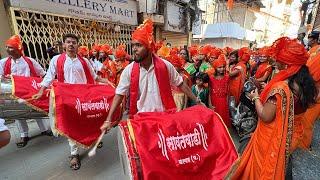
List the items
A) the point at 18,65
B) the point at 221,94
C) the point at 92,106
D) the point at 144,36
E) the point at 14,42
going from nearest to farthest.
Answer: the point at 144,36 < the point at 92,106 < the point at 14,42 < the point at 18,65 < the point at 221,94

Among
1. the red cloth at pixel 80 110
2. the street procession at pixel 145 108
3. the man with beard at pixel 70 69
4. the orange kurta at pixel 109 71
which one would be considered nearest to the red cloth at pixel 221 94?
the street procession at pixel 145 108

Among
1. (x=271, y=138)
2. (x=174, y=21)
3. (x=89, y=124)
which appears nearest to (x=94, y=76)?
(x=89, y=124)

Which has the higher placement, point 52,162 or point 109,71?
point 109,71

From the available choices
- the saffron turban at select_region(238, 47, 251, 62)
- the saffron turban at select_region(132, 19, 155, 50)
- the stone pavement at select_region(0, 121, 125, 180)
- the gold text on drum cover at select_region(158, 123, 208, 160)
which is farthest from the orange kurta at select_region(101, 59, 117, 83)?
the gold text on drum cover at select_region(158, 123, 208, 160)

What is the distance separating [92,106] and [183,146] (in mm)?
1877

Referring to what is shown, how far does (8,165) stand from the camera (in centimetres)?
371

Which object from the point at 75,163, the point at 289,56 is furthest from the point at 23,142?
the point at 289,56

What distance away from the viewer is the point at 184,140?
2023 mm

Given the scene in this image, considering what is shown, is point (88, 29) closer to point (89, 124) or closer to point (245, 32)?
point (89, 124)

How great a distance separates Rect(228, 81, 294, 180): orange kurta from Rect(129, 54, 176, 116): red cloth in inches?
37.4

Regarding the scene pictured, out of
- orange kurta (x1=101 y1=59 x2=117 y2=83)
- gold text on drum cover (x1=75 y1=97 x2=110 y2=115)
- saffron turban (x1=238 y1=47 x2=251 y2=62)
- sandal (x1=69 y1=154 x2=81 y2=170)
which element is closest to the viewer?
gold text on drum cover (x1=75 y1=97 x2=110 y2=115)

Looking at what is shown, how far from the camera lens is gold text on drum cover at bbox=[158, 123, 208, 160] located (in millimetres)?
1947

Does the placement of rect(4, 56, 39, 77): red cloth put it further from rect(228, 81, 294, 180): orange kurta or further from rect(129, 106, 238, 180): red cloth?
rect(228, 81, 294, 180): orange kurta

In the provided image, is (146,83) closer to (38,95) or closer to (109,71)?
(38,95)
